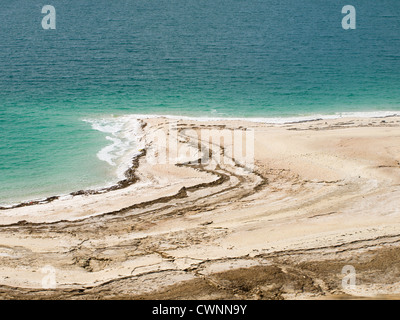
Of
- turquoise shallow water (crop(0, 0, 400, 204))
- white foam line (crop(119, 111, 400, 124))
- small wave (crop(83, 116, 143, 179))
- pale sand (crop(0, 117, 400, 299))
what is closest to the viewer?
pale sand (crop(0, 117, 400, 299))

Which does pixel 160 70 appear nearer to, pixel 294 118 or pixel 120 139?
pixel 294 118

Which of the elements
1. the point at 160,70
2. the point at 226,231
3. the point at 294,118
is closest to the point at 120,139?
the point at 294,118

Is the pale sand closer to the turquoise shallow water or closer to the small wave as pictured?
the small wave

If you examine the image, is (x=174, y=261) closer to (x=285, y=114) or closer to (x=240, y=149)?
(x=240, y=149)

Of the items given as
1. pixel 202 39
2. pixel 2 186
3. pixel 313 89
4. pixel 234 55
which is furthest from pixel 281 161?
pixel 202 39

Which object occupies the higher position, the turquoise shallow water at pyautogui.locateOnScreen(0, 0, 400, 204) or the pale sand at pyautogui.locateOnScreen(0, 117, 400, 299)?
the turquoise shallow water at pyautogui.locateOnScreen(0, 0, 400, 204)

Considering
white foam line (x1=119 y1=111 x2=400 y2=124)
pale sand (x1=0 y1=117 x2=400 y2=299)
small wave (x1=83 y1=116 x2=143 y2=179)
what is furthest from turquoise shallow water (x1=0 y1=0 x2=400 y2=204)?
pale sand (x1=0 y1=117 x2=400 y2=299)

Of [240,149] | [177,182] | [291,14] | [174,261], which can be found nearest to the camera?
[174,261]
